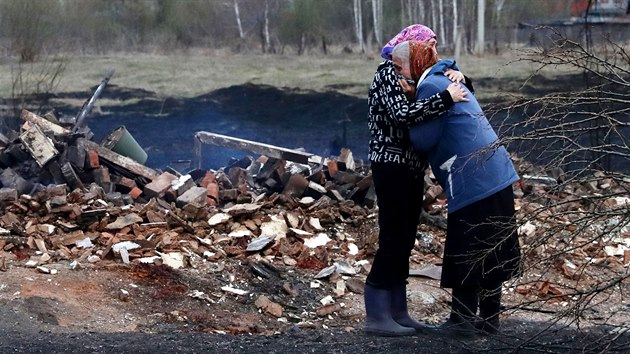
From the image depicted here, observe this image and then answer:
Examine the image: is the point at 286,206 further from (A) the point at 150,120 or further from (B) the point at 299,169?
(A) the point at 150,120

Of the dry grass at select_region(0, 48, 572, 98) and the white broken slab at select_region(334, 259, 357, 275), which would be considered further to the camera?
the dry grass at select_region(0, 48, 572, 98)

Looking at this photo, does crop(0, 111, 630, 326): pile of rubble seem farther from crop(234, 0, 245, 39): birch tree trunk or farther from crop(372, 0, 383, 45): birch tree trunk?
crop(234, 0, 245, 39): birch tree trunk

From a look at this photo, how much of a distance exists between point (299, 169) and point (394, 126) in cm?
503

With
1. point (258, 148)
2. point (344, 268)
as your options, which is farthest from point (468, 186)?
point (258, 148)

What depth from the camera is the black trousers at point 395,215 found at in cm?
565

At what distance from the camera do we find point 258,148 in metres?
11.1

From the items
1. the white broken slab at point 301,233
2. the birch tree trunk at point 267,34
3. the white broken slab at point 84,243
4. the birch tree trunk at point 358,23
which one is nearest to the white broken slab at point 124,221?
the white broken slab at point 84,243

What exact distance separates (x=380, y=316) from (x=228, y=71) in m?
21.4

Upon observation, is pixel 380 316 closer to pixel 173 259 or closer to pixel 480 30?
pixel 173 259

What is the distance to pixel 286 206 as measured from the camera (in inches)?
367

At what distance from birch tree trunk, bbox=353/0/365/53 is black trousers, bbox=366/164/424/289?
972 inches

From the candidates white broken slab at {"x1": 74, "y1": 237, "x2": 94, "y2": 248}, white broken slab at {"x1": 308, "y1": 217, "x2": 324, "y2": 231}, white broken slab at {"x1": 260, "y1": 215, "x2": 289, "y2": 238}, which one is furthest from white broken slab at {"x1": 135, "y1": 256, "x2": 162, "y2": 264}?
white broken slab at {"x1": 308, "y1": 217, "x2": 324, "y2": 231}

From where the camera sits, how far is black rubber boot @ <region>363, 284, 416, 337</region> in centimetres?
584

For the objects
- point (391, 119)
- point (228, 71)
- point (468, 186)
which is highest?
point (391, 119)
